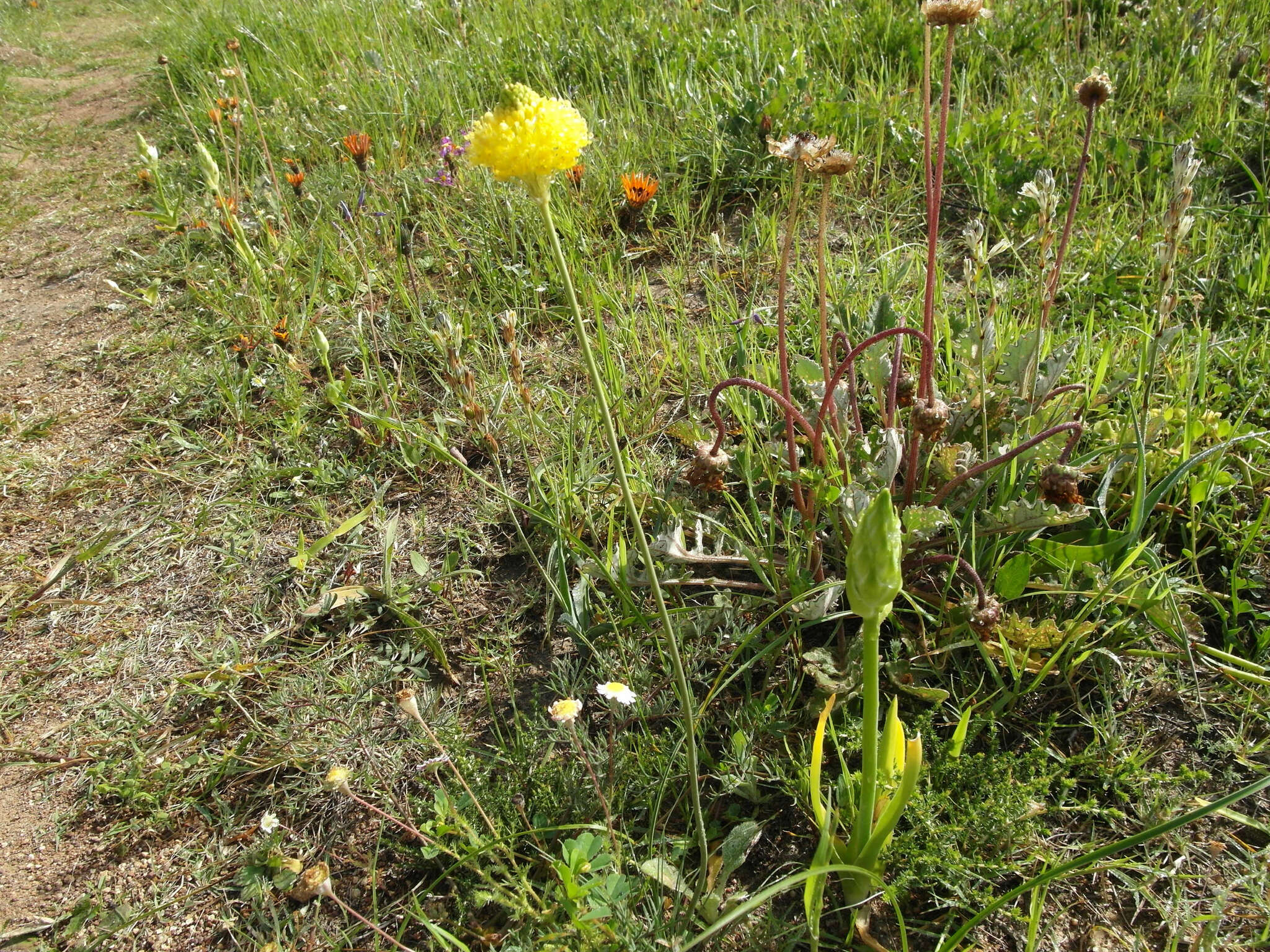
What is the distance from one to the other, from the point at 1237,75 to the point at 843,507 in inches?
101

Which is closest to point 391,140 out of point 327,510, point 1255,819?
point 327,510

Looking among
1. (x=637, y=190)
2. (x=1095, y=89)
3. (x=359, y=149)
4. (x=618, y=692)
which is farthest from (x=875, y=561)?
(x=359, y=149)

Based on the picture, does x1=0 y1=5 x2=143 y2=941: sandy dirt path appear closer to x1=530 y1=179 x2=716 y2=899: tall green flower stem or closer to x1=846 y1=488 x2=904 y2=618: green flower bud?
x1=530 y1=179 x2=716 y2=899: tall green flower stem

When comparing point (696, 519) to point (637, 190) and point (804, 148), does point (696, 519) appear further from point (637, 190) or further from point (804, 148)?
point (637, 190)

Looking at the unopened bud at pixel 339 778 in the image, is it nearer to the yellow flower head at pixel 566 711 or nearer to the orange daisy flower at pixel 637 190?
the yellow flower head at pixel 566 711

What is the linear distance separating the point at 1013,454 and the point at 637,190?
1509 mm

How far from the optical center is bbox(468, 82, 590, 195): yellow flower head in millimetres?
894

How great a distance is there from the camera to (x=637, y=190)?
255 centimetres

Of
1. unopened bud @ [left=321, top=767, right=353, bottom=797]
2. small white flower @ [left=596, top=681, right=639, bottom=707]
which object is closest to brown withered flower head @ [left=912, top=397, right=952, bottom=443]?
small white flower @ [left=596, top=681, right=639, bottom=707]

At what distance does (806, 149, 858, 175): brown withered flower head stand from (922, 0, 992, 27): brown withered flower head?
0.84ft

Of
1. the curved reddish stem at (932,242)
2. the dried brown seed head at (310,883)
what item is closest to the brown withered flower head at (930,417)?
the curved reddish stem at (932,242)

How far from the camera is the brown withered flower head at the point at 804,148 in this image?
1394mm

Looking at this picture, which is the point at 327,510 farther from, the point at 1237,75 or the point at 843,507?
the point at 1237,75

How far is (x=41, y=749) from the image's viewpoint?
1.66 meters
